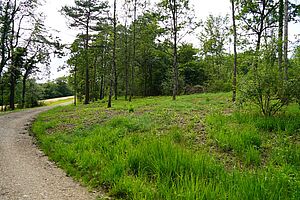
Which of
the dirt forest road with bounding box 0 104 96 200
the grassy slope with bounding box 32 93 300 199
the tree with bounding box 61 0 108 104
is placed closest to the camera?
the grassy slope with bounding box 32 93 300 199

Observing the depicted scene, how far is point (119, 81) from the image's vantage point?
43406 millimetres

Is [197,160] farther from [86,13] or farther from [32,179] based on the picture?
[86,13]

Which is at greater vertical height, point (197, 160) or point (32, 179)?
point (197, 160)

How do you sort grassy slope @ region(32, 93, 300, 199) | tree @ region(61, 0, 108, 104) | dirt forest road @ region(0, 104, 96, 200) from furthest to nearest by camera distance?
1. tree @ region(61, 0, 108, 104)
2. dirt forest road @ region(0, 104, 96, 200)
3. grassy slope @ region(32, 93, 300, 199)

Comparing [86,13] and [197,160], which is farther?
[86,13]

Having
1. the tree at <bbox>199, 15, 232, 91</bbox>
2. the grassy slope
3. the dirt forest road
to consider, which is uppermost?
the tree at <bbox>199, 15, 232, 91</bbox>

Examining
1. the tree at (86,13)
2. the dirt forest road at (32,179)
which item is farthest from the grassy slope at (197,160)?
the tree at (86,13)

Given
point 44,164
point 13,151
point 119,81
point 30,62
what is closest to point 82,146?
point 44,164

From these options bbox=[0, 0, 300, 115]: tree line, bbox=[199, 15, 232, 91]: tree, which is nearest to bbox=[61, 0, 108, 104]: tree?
bbox=[0, 0, 300, 115]: tree line

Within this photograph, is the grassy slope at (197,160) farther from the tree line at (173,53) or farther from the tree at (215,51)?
the tree at (215,51)

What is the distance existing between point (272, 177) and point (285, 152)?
1.72 m

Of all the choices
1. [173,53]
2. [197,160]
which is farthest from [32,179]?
[173,53]

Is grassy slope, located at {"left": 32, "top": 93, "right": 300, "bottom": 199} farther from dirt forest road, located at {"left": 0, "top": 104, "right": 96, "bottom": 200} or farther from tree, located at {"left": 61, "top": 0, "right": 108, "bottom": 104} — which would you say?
tree, located at {"left": 61, "top": 0, "right": 108, "bottom": 104}

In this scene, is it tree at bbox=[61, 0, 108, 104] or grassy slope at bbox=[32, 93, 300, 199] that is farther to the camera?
tree at bbox=[61, 0, 108, 104]
